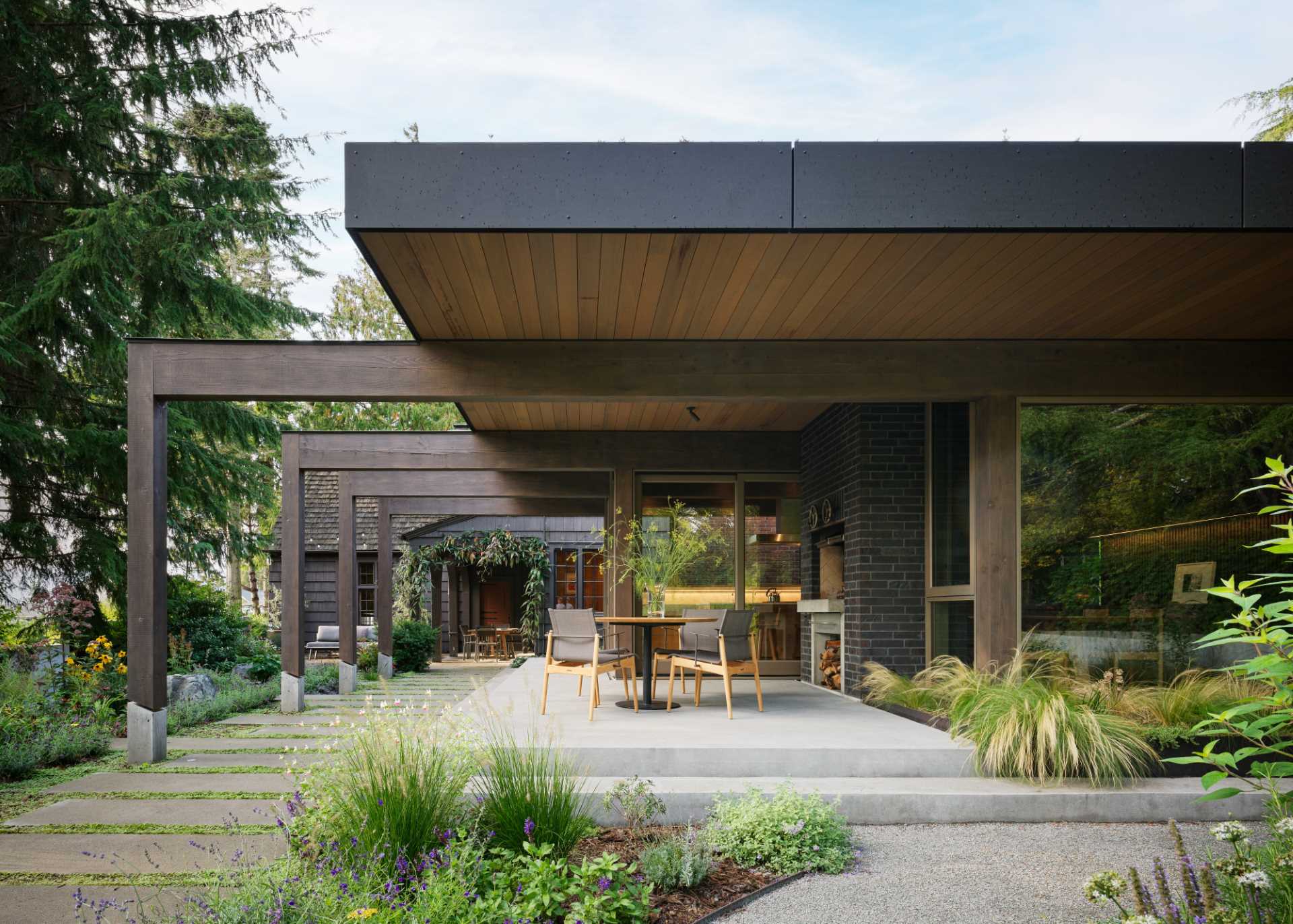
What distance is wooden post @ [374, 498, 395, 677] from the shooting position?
51.2 ft

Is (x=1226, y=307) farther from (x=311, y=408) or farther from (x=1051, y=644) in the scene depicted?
(x=311, y=408)

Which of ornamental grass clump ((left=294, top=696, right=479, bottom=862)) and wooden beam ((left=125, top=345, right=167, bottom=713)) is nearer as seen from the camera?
ornamental grass clump ((left=294, top=696, right=479, bottom=862))

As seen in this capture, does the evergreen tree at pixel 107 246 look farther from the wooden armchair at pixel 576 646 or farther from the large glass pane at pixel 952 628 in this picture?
the large glass pane at pixel 952 628

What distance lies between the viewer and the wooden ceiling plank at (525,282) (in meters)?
5.10

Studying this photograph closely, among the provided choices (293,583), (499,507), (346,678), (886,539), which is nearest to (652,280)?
(886,539)

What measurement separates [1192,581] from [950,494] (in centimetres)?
188

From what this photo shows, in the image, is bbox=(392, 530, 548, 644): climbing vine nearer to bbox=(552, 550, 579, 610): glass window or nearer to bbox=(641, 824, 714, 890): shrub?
bbox=(552, 550, 579, 610): glass window

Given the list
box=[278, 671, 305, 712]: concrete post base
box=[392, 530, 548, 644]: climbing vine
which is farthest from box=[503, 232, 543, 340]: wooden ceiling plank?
box=[392, 530, 548, 644]: climbing vine

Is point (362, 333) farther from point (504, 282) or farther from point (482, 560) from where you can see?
point (504, 282)

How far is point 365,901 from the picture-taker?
127 inches

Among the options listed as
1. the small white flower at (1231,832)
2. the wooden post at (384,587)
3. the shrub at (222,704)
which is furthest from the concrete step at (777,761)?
the wooden post at (384,587)

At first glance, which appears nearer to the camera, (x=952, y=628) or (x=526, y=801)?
(x=526, y=801)

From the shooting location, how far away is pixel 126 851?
479cm

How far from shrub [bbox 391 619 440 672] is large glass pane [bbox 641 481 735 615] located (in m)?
7.27
